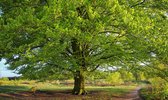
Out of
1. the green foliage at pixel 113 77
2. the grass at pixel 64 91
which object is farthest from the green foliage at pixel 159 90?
the grass at pixel 64 91

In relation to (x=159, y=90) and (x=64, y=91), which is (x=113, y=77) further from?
(x=159, y=90)

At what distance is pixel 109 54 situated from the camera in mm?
24891

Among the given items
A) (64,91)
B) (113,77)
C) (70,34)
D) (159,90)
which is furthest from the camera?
(113,77)

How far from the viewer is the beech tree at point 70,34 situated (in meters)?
20.0

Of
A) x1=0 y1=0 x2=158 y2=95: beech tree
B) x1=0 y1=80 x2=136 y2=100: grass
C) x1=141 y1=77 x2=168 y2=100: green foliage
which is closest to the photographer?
x1=0 y1=0 x2=158 y2=95: beech tree

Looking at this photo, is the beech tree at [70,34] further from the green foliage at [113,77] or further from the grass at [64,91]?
the grass at [64,91]

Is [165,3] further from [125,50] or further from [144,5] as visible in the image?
[125,50]

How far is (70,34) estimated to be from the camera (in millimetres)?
19734

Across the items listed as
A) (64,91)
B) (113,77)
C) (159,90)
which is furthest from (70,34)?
(113,77)

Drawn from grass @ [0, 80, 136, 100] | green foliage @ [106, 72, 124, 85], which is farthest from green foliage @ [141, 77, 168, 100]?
grass @ [0, 80, 136, 100]

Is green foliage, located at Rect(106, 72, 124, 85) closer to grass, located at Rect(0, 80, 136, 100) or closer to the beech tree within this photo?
the beech tree

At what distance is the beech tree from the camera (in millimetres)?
20016

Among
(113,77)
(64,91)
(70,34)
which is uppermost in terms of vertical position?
(70,34)

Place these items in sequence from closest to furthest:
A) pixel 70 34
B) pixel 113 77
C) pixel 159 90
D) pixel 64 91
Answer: pixel 70 34 < pixel 159 90 < pixel 64 91 < pixel 113 77
